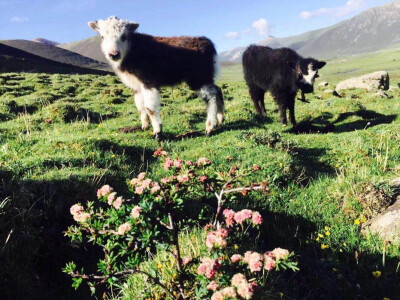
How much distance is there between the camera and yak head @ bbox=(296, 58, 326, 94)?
10.7m

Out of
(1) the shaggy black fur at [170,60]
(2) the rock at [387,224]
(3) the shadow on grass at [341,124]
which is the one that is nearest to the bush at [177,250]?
(2) the rock at [387,224]

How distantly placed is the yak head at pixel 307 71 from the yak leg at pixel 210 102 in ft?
12.2

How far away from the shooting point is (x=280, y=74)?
1134 cm

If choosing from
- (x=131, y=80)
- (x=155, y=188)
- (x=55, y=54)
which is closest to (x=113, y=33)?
(x=131, y=80)

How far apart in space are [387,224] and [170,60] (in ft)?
22.5

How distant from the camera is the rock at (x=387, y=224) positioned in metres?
3.85

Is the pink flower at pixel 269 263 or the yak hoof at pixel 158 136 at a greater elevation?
the yak hoof at pixel 158 136

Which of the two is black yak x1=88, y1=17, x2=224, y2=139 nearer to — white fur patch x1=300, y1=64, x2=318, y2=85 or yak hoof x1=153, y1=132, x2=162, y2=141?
yak hoof x1=153, y1=132, x2=162, y2=141

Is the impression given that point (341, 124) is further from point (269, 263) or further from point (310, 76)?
point (269, 263)

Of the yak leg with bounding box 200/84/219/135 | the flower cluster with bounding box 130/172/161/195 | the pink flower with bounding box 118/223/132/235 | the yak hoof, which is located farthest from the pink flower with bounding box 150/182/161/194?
the yak leg with bounding box 200/84/219/135

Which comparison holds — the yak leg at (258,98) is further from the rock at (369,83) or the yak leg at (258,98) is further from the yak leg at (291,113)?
the rock at (369,83)

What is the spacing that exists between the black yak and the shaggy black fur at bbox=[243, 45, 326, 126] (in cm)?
311

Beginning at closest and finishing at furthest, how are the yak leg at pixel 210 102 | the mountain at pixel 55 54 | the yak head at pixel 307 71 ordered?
the yak leg at pixel 210 102 → the yak head at pixel 307 71 → the mountain at pixel 55 54

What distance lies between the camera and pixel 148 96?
8.19 metres
